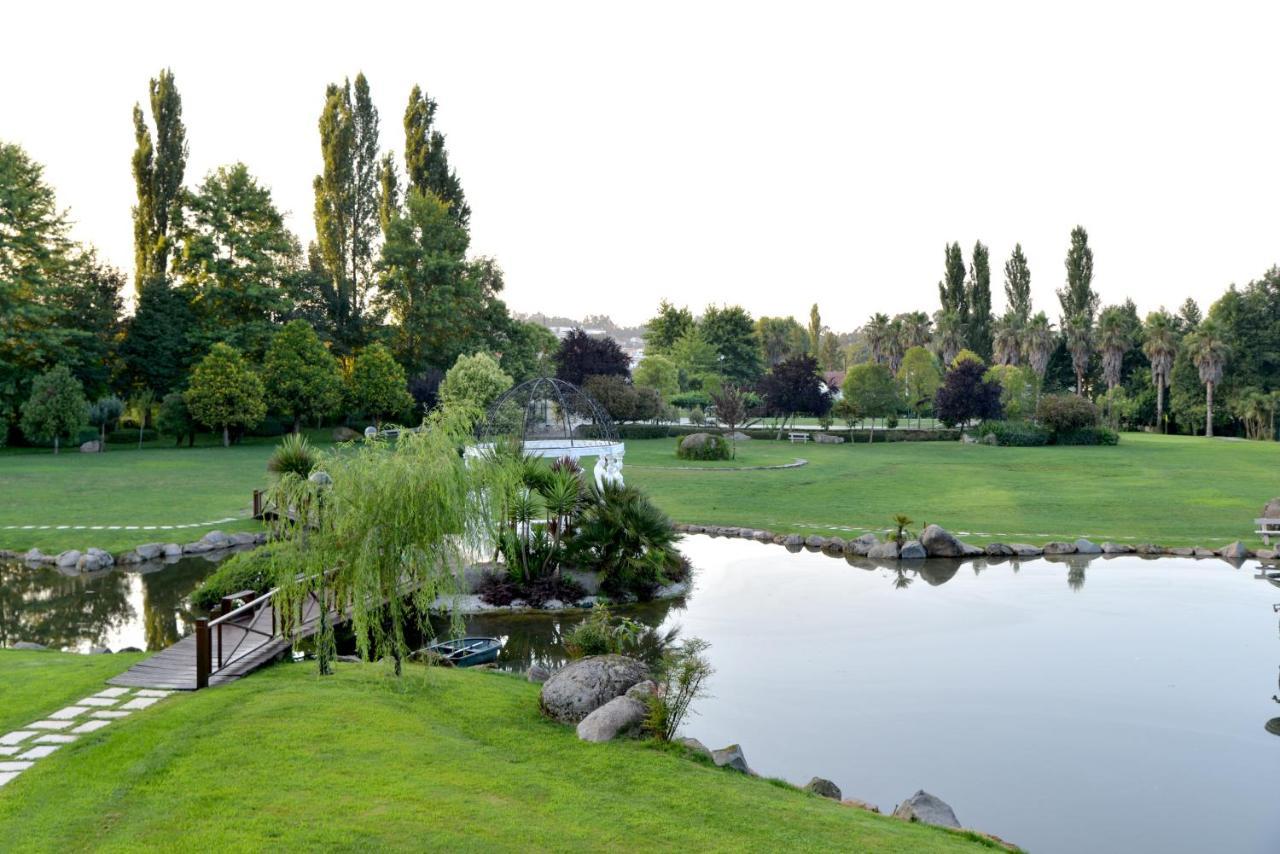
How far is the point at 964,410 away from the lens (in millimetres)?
57062

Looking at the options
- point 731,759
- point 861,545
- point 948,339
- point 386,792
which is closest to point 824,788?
point 731,759

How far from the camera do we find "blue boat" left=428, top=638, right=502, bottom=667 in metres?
14.7

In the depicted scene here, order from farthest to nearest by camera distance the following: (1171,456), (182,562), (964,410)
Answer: (964,410), (1171,456), (182,562)

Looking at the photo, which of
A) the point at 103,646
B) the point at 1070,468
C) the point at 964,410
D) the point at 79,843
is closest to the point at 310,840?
the point at 79,843

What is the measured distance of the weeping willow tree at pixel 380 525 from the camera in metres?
10.8

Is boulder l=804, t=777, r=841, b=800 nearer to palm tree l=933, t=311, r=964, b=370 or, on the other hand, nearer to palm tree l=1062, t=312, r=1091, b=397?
palm tree l=1062, t=312, r=1091, b=397

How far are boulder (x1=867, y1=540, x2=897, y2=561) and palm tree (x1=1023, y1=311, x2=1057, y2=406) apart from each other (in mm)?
60205

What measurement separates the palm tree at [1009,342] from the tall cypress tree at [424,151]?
152 ft

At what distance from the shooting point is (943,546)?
23.7 metres

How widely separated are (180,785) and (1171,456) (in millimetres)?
49022

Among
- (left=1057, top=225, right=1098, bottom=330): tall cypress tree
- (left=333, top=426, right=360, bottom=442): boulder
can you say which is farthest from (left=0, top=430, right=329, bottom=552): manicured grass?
(left=1057, top=225, right=1098, bottom=330): tall cypress tree

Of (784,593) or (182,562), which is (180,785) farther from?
(182,562)

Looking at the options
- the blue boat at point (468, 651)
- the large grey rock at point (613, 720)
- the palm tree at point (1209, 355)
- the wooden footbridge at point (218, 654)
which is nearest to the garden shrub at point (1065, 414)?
the palm tree at point (1209, 355)

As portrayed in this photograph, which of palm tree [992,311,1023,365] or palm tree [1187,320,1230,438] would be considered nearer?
palm tree [1187,320,1230,438]
